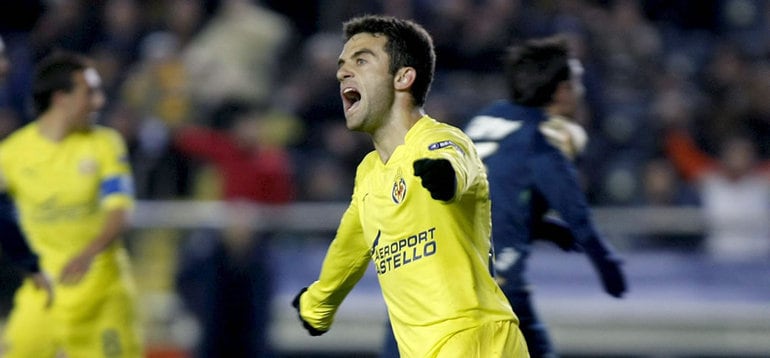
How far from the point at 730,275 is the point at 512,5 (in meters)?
3.27

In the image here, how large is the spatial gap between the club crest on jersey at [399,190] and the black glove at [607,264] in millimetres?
1761

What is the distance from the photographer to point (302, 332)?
34.3 ft

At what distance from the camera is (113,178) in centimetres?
727

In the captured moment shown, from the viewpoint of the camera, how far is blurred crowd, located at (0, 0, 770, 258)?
1050 cm

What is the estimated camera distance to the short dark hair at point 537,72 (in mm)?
6078

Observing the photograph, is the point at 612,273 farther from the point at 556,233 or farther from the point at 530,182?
the point at 530,182

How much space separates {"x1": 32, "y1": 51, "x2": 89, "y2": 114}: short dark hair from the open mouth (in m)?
3.25

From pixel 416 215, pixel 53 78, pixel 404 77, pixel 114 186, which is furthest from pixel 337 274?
pixel 53 78

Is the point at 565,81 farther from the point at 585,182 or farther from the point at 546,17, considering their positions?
the point at 546,17

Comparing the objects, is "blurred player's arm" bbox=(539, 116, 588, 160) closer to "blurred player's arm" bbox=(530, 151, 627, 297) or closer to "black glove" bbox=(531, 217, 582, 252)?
"blurred player's arm" bbox=(530, 151, 627, 297)

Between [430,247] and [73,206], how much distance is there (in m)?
3.55

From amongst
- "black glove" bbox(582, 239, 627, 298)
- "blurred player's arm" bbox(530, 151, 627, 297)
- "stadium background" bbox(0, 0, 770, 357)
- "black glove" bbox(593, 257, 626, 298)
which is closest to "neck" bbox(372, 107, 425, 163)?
"blurred player's arm" bbox(530, 151, 627, 297)

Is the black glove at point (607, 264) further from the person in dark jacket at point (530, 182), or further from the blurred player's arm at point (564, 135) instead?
the blurred player's arm at point (564, 135)

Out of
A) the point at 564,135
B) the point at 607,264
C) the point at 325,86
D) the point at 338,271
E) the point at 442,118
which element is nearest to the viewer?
the point at 338,271
